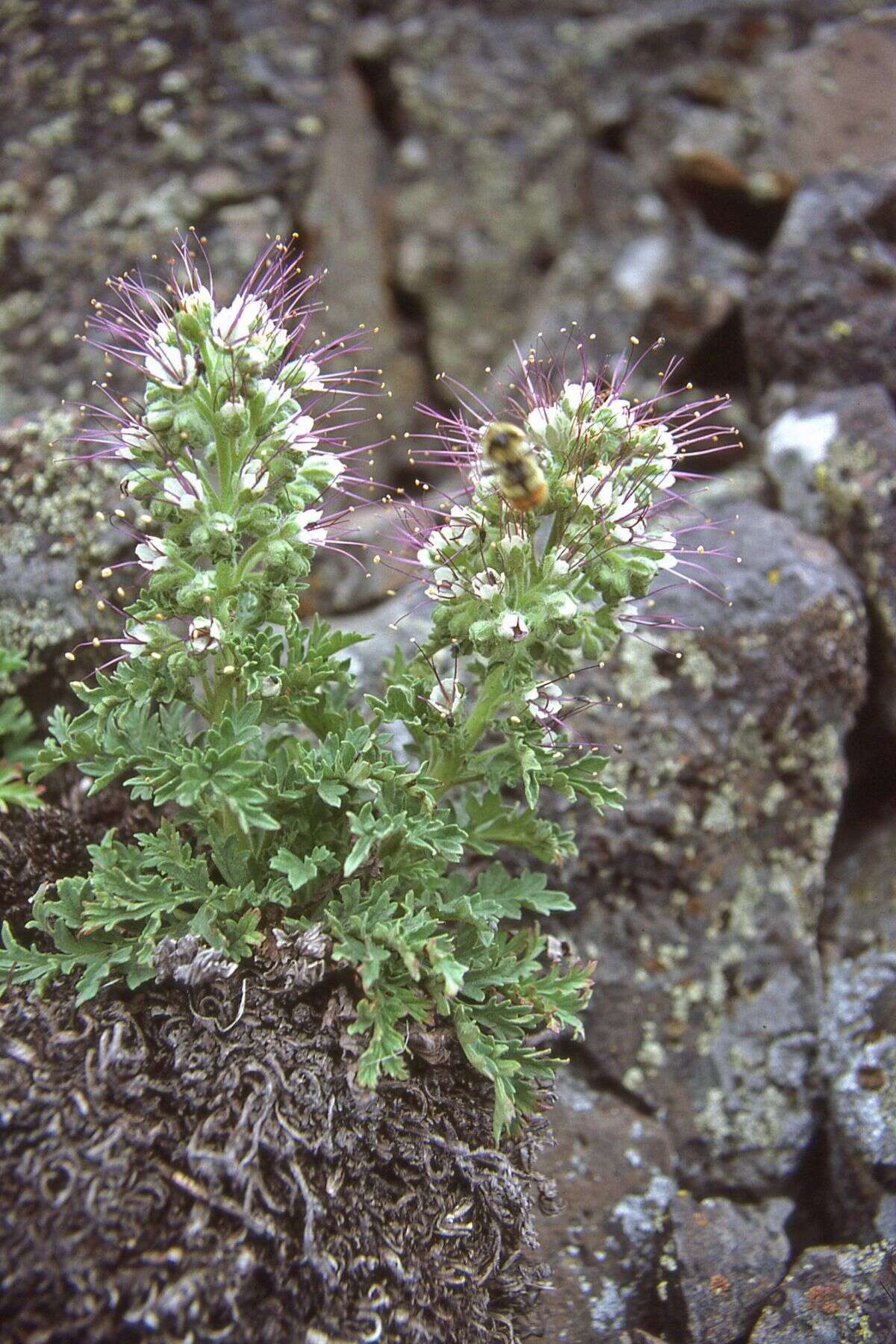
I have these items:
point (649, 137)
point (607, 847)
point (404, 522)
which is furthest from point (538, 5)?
point (607, 847)

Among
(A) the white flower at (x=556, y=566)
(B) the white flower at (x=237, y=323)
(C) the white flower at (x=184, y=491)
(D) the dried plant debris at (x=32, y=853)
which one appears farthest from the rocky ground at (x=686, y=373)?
(B) the white flower at (x=237, y=323)

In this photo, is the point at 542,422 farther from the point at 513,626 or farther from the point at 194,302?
the point at 194,302

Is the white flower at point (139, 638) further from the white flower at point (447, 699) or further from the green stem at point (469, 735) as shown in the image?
the green stem at point (469, 735)

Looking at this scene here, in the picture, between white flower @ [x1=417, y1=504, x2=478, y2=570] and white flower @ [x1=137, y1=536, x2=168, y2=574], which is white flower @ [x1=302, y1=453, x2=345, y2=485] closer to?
white flower @ [x1=417, y1=504, x2=478, y2=570]

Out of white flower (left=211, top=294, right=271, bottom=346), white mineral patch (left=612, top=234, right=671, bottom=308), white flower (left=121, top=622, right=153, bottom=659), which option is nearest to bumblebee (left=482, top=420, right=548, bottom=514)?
white flower (left=211, top=294, right=271, bottom=346)

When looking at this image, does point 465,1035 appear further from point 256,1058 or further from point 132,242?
point 132,242

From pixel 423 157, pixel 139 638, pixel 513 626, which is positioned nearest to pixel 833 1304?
pixel 513 626
